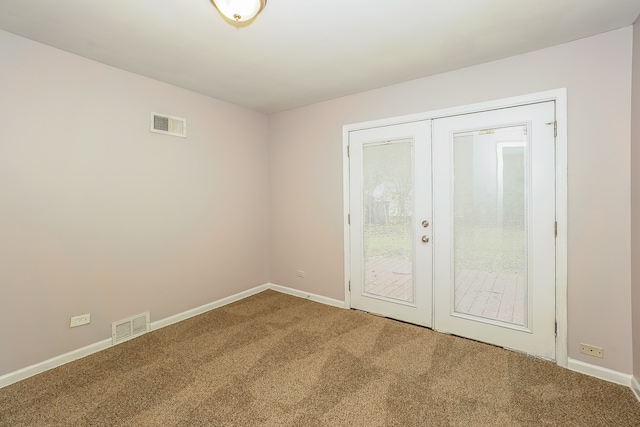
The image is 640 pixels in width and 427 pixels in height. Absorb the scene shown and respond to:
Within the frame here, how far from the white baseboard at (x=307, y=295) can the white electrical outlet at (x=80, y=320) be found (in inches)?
85.2

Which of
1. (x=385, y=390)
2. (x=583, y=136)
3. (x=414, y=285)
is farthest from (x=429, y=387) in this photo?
(x=583, y=136)

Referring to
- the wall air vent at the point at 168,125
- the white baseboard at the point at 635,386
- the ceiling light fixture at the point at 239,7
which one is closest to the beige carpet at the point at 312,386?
the white baseboard at the point at 635,386

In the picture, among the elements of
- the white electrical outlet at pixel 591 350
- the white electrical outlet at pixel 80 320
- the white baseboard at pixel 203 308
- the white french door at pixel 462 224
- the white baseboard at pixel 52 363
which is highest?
the white french door at pixel 462 224

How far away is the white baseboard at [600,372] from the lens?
210 cm

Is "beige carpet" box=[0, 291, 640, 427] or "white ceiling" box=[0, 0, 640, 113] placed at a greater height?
"white ceiling" box=[0, 0, 640, 113]

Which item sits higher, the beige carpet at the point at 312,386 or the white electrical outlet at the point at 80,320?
the white electrical outlet at the point at 80,320

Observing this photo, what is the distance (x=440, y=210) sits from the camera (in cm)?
292

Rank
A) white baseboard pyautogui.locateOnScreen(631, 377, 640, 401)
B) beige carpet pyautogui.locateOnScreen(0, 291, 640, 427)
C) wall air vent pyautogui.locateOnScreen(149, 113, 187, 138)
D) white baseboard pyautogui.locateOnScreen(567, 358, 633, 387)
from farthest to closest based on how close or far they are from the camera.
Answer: wall air vent pyautogui.locateOnScreen(149, 113, 187, 138) → white baseboard pyautogui.locateOnScreen(567, 358, 633, 387) → white baseboard pyautogui.locateOnScreen(631, 377, 640, 401) → beige carpet pyautogui.locateOnScreen(0, 291, 640, 427)

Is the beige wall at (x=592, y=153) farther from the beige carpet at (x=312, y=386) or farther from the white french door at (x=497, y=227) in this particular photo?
the beige carpet at (x=312, y=386)

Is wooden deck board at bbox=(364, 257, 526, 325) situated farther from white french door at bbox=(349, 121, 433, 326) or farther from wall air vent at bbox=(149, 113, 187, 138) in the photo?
wall air vent at bbox=(149, 113, 187, 138)

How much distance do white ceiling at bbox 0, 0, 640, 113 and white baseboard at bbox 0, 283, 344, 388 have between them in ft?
8.17

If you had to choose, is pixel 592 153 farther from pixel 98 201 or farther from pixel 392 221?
pixel 98 201

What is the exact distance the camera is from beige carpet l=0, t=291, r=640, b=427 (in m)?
1.81

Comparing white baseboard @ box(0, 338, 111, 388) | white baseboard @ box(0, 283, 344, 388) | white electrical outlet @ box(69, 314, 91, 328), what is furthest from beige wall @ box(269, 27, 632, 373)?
white baseboard @ box(0, 338, 111, 388)
